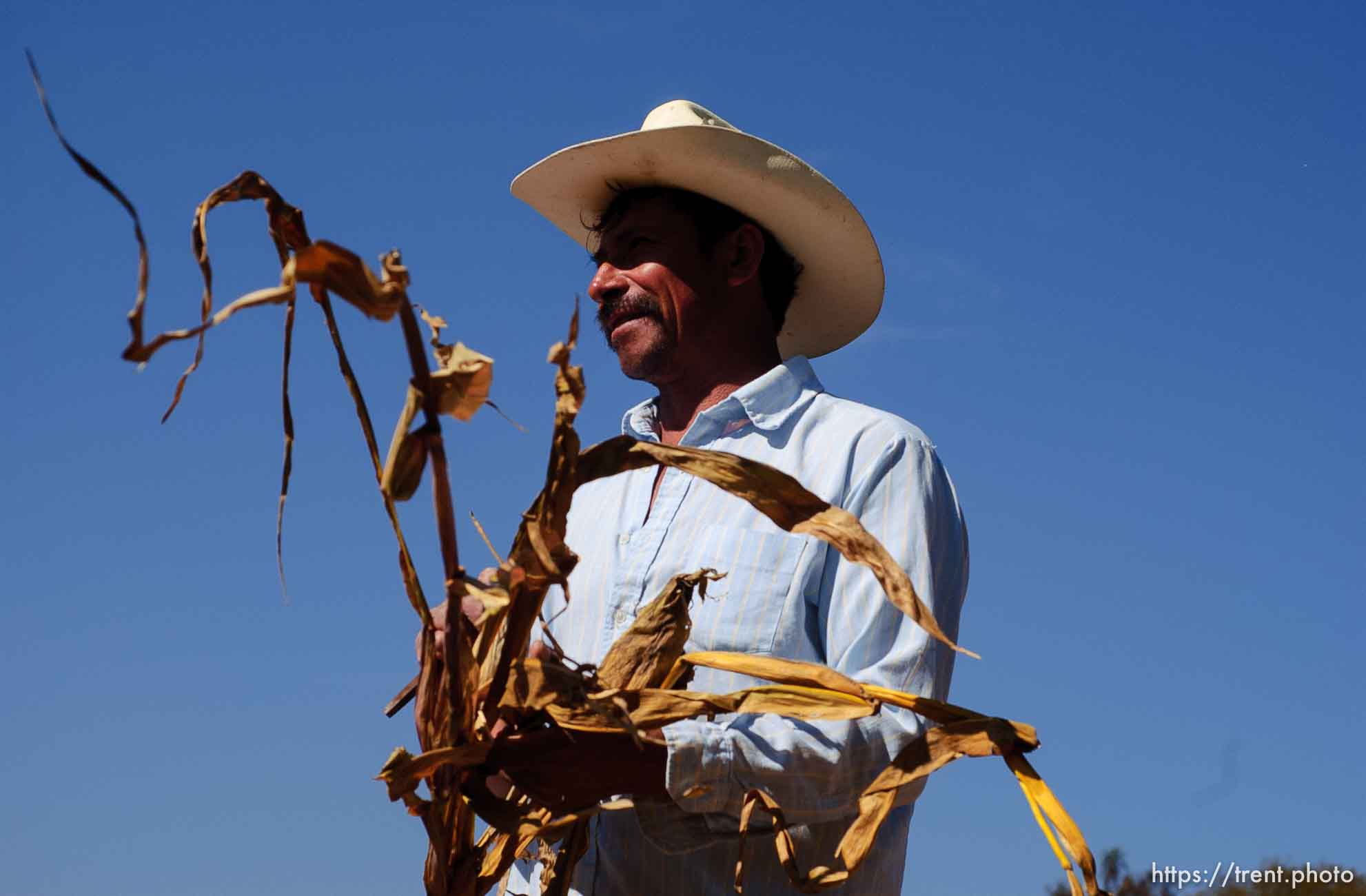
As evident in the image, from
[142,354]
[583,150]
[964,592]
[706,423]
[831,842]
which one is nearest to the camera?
[142,354]

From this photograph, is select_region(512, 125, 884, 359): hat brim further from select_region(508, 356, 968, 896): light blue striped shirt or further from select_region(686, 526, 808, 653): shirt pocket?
select_region(686, 526, 808, 653): shirt pocket

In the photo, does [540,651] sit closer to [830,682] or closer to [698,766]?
[698,766]

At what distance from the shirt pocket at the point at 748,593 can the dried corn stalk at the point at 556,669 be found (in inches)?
19.6

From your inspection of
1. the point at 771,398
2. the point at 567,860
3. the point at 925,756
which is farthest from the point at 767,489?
the point at 771,398

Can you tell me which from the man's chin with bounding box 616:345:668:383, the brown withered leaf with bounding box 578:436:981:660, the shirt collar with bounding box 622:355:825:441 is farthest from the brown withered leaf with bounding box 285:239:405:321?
the man's chin with bounding box 616:345:668:383

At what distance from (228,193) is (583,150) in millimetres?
1662

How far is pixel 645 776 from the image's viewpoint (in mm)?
2184

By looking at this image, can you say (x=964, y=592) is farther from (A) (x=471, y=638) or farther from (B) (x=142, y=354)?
(B) (x=142, y=354)

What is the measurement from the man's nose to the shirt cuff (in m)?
1.39

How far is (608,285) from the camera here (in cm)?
343

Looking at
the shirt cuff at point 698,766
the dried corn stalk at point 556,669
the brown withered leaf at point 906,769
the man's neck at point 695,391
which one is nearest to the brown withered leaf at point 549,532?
the dried corn stalk at point 556,669

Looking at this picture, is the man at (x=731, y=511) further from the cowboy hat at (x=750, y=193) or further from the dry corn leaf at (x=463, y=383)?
the dry corn leaf at (x=463, y=383)

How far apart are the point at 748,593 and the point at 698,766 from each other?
588 mm

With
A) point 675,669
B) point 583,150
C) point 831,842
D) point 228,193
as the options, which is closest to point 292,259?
point 228,193
